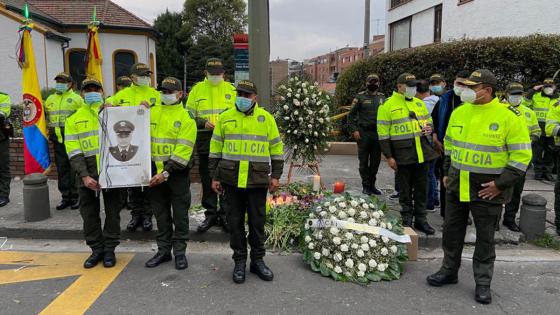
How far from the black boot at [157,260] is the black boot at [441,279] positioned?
2.82m

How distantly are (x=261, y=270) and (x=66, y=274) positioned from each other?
2.06 m

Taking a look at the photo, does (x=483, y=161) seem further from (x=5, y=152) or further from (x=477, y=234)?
(x=5, y=152)

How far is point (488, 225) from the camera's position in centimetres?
394

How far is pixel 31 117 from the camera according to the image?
6.72 m

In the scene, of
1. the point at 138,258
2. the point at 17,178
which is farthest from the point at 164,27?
the point at 138,258

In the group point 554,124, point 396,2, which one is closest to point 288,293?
point 554,124

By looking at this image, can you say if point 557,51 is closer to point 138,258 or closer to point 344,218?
point 344,218

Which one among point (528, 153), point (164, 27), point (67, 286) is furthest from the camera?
point (164, 27)

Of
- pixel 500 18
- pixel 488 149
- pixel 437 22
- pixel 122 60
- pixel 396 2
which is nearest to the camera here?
pixel 488 149

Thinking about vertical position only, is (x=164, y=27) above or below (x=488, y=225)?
above

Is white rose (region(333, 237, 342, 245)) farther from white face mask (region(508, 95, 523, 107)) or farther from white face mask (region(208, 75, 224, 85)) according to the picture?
white face mask (region(508, 95, 523, 107))

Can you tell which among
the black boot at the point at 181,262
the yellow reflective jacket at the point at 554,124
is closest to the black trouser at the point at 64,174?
the black boot at the point at 181,262

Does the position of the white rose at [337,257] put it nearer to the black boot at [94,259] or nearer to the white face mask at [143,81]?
the black boot at [94,259]

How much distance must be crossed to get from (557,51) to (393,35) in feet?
49.6
